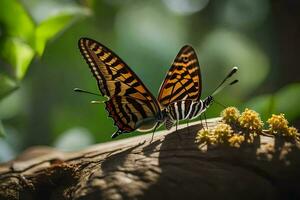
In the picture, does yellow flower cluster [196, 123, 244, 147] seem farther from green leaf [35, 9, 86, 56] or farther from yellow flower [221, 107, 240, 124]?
green leaf [35, 9, 86, 56]

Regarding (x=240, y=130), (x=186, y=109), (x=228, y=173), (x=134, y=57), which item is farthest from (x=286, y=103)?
(x=134, y=57)

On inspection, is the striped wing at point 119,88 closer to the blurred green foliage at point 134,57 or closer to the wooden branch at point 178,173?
the wooden branch at point 178,173

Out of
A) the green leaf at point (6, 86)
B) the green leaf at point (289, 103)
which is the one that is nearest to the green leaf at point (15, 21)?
the green leaf at point (6, 86)

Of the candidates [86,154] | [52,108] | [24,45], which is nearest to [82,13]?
[24,45]

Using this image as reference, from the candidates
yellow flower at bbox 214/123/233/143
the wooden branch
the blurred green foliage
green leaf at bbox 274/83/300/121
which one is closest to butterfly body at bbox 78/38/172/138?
the wooden branch

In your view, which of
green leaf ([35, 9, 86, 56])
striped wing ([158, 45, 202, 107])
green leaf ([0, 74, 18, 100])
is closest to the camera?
striped wing ([158, 45, 202, 107])

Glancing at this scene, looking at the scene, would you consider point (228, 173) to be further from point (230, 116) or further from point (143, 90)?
point (143, 90)

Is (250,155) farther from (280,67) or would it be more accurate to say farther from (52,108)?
(52,108)
